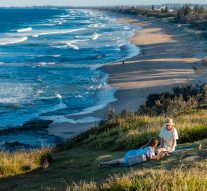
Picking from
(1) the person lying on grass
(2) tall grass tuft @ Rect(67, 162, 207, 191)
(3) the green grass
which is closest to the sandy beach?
(3) the green grass

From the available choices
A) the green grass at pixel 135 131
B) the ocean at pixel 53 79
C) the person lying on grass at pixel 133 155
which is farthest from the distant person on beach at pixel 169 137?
the ocean at pixel 53 79

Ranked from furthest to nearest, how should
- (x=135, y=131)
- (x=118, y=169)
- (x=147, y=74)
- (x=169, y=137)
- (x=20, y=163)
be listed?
(x=147, y=74)
(x=135, y=131)
(x=20, y=163)
(x=169, y=137)
(x=118, y=169)

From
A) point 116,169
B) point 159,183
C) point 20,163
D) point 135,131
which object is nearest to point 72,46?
point 135,131

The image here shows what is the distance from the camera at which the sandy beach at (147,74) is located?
930 inches

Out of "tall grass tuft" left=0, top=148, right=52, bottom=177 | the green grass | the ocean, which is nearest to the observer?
"tall grass tuft" left=0, top=148, right=52, bottom=177

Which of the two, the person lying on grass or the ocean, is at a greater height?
the person lying on grass

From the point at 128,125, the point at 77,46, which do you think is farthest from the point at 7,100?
the point at 77,46

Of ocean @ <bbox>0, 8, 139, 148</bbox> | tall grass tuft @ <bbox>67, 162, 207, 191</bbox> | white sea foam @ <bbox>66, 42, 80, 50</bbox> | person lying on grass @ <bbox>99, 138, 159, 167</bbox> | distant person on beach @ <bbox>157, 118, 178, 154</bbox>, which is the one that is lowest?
white sea foam @ <bbox>66, 42, 80, 50</bbox>

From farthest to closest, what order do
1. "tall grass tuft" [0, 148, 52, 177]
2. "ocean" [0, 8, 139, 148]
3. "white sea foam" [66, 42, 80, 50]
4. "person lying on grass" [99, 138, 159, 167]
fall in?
1. "white sea foam" [66, 42, 80, 50]
2. "ocean" [0, 8, 139, 148]
3. "tall grass tuft" [0, 148, 52, 177]
4. "person lying on grass" [99, 138, 159, 167]

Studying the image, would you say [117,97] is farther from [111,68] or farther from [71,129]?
[111,68]

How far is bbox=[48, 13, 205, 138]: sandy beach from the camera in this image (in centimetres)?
2363

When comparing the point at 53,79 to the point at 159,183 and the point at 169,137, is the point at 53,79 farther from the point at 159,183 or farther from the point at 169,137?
the point at 159,183

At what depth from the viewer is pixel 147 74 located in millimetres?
35125

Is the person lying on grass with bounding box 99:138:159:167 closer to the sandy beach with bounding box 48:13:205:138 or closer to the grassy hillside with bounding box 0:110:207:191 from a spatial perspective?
the grassy hillside with bounding box 0:110:207:191
